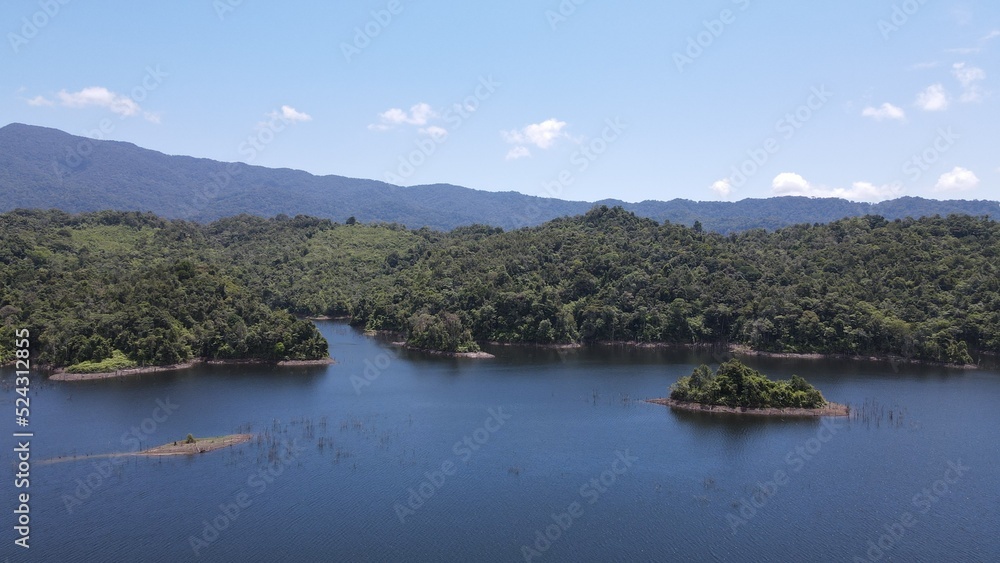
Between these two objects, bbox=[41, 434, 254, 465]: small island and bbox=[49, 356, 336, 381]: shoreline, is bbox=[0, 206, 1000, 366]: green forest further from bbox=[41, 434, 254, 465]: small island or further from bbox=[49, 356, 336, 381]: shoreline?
bbox=[41, 434, 254, 465]: small island

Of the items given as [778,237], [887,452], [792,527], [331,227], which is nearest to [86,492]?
[792,527]

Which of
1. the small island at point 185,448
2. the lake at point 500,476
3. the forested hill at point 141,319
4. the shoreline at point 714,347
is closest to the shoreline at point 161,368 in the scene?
the forested hill at point 141,319

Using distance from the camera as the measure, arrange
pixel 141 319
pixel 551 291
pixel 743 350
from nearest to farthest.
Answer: pixel 141 319
pixel 743 350
pixel 551 291

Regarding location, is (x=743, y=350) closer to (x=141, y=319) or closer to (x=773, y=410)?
(x=773, y=410)

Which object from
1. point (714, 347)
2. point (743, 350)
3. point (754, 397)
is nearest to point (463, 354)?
point (714, 347)

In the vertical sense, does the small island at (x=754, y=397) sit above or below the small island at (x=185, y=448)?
above

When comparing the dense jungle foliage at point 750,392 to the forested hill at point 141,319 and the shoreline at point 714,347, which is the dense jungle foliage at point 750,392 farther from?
the forested hill at point 141,319
